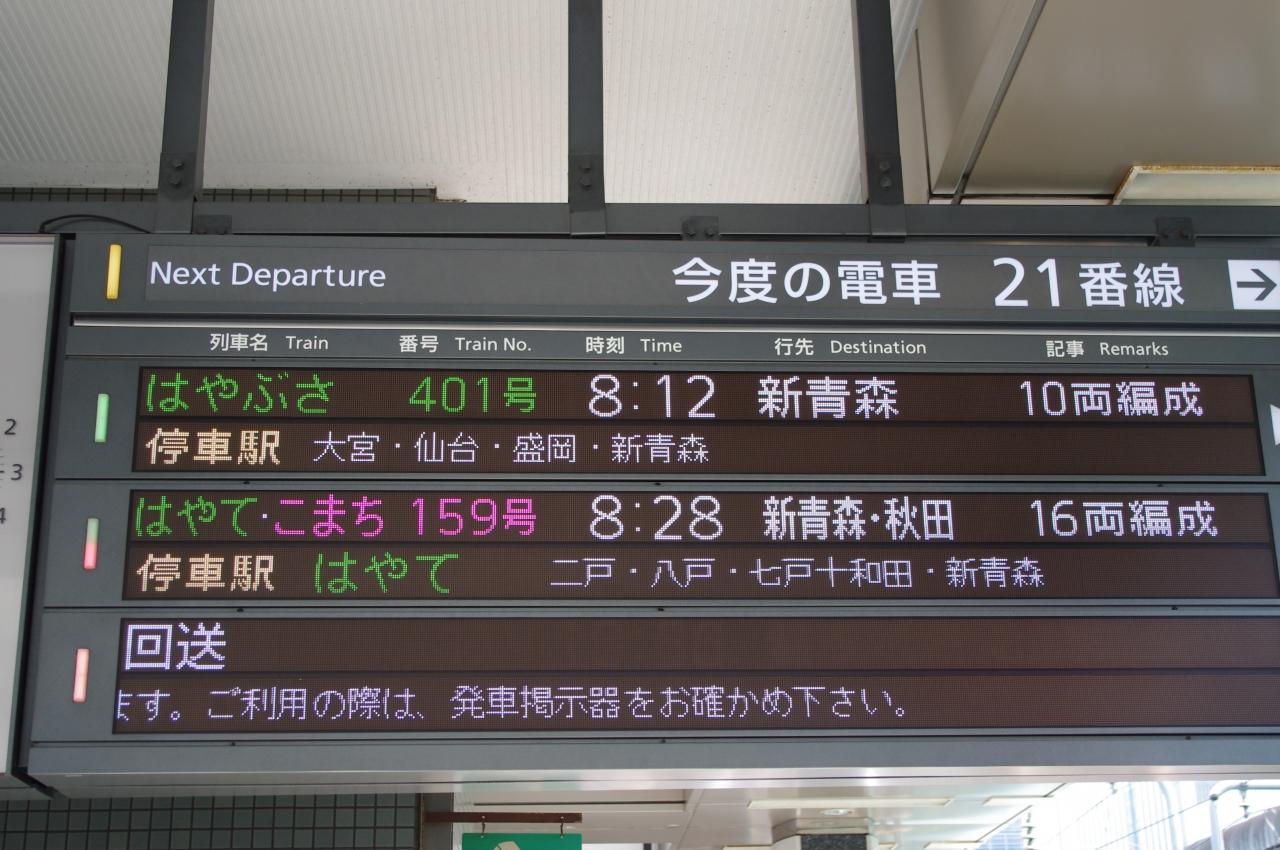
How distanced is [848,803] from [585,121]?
26.1 feet

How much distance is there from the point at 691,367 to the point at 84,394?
5.24 ft

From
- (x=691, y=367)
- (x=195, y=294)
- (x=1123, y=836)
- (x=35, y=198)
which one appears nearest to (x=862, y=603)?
(x=691, y=367)

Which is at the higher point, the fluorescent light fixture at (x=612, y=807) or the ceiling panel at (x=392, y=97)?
the ceiling panel at (x=392, y=97)

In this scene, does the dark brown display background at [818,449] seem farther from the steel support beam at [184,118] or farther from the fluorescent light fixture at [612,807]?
the fluorescent light fixture at [612,807]

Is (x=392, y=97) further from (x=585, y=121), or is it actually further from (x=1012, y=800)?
(x=1012, y=800)

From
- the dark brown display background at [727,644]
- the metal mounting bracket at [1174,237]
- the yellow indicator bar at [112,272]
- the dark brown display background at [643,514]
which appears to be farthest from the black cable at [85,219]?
the metal mounting bracket at [1174,237]

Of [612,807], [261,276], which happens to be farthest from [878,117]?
[612,807]

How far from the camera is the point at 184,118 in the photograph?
4.14 metres

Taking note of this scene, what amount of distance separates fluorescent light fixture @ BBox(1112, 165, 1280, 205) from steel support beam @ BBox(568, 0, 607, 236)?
178 centimetres

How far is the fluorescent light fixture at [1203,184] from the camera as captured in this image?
4.54 m

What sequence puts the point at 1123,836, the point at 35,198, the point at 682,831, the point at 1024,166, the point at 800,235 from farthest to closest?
the point at 1123,836, the point at 682,831, the point at 35,198, the point at 1024,166, the point at 800,235

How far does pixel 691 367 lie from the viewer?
12.5ft

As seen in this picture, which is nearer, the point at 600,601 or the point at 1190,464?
the point at 600,601

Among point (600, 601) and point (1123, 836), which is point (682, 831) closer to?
point (1123, 836)
